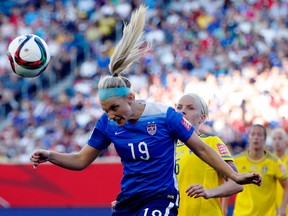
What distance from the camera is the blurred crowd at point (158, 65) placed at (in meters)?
18.1

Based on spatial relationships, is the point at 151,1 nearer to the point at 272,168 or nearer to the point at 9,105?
the point at 9,105

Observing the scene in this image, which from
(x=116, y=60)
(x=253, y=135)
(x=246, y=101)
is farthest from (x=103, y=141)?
(x=246, y=101)

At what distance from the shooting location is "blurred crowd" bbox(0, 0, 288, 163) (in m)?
18.1

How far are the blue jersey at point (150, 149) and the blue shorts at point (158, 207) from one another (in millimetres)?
38

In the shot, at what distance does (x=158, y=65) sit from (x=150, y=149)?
1342cm

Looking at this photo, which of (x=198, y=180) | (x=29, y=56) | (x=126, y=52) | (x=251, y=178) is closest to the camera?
(x=251, y=178)

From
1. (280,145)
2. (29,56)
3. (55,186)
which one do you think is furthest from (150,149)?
(55,186)

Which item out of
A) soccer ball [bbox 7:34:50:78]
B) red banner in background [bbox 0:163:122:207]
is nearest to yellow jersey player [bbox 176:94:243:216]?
soccer ball [bbox 7:34:50:78]

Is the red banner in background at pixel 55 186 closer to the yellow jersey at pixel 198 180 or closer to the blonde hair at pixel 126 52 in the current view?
the yellow jersey at pixel 198 180

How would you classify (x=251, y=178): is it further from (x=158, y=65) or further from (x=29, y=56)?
(x=158, y=65)

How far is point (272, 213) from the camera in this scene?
10305 millimetres

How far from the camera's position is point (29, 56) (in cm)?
804

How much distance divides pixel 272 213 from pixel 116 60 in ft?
14.4

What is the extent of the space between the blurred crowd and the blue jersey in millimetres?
10243
